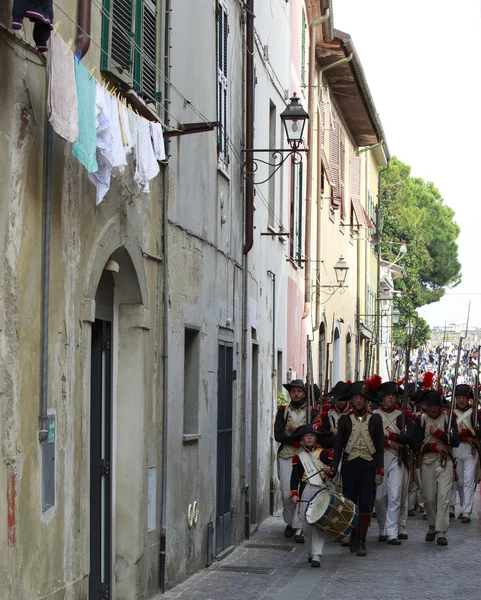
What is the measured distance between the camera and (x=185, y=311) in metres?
12.7

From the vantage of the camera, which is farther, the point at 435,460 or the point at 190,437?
the point at 435,460

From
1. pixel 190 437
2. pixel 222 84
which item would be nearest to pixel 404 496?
pixel 190 437

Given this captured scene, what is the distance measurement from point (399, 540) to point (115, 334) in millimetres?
6684

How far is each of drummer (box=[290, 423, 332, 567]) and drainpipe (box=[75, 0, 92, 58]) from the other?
661 centimetres

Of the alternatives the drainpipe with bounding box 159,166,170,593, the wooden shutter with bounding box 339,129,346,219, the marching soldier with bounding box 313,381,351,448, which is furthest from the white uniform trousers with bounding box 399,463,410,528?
the wooden shutter with bounding box 339,129,346,219

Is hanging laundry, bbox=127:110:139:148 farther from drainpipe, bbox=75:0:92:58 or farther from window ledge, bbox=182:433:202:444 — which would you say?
window ledge, bbox=182:433:202:444

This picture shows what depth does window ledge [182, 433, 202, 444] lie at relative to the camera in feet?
41.6

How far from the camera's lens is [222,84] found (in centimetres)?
1500

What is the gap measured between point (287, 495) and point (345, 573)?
11.3ft

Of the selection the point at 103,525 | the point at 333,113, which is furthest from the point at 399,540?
the point at 333,113

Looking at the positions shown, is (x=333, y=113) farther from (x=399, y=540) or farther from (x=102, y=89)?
(x=102, y=89)

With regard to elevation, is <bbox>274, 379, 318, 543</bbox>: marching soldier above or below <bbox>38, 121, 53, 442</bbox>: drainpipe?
below

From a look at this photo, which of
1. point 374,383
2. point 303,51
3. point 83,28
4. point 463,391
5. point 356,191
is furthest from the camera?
point 356,191

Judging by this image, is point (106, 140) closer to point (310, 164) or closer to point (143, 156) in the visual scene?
point (143, 156)
